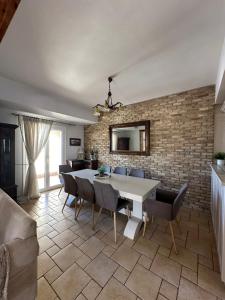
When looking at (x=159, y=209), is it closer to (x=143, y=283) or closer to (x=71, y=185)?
(x=143, y=283)

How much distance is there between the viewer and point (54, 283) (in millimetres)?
1334

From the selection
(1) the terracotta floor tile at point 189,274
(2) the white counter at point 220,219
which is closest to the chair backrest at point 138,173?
(2) the white counter at point 220,219

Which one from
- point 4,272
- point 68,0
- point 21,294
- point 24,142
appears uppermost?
point 68,0

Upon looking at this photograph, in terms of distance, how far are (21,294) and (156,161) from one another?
10.2 ft

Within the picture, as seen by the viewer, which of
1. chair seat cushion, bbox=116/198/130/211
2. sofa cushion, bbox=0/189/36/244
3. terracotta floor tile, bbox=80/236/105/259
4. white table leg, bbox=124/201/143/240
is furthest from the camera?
chair seat cushion, bbox=116/198/130/211

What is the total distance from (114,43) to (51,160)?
364 cm

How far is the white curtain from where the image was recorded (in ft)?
11.1

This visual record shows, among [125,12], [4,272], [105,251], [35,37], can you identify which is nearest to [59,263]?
[105,251]

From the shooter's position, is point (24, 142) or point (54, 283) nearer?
point (54, 283)

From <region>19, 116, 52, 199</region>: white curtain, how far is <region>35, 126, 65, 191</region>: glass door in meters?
0.30

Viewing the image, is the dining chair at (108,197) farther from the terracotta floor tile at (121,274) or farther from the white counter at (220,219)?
the white counter at (220,219)

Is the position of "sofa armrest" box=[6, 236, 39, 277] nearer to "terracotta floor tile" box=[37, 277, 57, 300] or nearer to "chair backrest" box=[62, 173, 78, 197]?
"terracotta floor tile" box=[37, 277, 57, 300]

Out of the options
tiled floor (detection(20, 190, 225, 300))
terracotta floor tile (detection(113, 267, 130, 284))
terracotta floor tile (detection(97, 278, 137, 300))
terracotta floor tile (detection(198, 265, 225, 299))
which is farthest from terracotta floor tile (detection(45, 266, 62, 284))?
terracotta floor tile (detection(198, 265, 225, 299))

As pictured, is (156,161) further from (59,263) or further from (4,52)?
(4,52)
